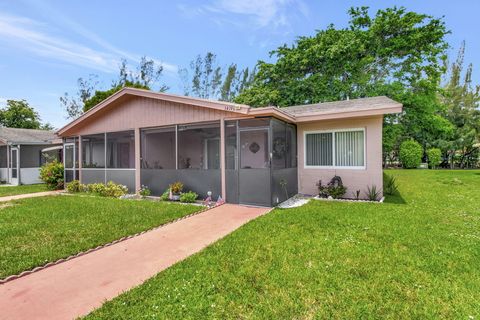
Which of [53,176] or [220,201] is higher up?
[53,176]

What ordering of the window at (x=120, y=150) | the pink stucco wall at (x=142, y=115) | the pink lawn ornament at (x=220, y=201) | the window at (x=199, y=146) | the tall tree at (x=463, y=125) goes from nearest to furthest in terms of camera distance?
1. the pink lawn ornament at (x=220, y=201)
2. the pink stucco wall at (x=142, y=115)
3. the window at (x=199, y=146)
4. the window at (x=120, y=150)
5. the tall tree at (x=463, y=125)

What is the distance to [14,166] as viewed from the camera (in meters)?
16.2

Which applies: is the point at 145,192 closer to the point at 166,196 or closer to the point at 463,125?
the point at 166,196

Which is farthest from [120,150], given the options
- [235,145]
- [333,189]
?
[333,189]

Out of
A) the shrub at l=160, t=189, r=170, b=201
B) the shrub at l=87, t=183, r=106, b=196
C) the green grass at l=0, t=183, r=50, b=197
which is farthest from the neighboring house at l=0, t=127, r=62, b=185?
the shrub at l=160, t=189, r=170, b=201

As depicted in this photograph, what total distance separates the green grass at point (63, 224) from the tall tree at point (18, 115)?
34.5 m

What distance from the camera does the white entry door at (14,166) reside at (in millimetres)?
15945

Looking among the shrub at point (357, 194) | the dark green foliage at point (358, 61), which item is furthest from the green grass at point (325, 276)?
the dark green foliage at point (358, 61)

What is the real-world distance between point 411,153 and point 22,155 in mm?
30505

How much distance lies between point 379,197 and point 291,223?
15.1ft

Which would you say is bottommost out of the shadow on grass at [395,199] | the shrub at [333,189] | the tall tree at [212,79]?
the shadow on grass at [395,199]

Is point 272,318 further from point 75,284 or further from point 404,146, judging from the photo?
point 404,146

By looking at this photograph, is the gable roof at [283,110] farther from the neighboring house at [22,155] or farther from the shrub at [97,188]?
the neighboring house at [22,155]

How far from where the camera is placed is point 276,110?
24.8ft
